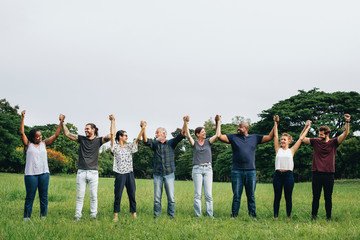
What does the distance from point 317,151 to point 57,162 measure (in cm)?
3798

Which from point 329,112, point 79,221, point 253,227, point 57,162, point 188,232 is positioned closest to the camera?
point 188,232

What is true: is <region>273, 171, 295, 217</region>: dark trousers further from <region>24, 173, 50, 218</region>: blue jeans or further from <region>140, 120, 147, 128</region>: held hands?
<region>24, 173, 50, 218</region>: blue jeans

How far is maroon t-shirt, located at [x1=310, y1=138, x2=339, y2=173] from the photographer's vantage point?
7379mm

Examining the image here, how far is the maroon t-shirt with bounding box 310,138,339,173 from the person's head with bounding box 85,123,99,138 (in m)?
5.51

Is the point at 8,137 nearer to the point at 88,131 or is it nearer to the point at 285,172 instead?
the point at 88,131

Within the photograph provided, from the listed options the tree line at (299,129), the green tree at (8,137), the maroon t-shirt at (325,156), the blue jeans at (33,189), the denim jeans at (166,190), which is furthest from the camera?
the green tree at (8,137)

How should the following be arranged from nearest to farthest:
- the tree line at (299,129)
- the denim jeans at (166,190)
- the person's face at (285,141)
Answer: the person's face at (285,141) < the denim jeans at (166,190) < the tree line at (299,129)

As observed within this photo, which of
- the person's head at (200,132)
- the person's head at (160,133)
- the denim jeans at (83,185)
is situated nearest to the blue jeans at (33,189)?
the denim jeans at (83,185)

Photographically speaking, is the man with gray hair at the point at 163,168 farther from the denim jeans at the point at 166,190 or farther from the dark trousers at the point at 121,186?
the dark trousers at the point at 121,186

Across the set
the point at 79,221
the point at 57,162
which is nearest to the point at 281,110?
the point at 57,162

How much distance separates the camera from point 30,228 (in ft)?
19.8

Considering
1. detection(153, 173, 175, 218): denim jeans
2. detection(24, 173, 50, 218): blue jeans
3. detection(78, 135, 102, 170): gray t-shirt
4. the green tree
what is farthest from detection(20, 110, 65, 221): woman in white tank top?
the green tree

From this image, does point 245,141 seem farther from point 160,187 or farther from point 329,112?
point 329,112

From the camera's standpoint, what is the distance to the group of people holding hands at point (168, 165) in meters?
7.40
